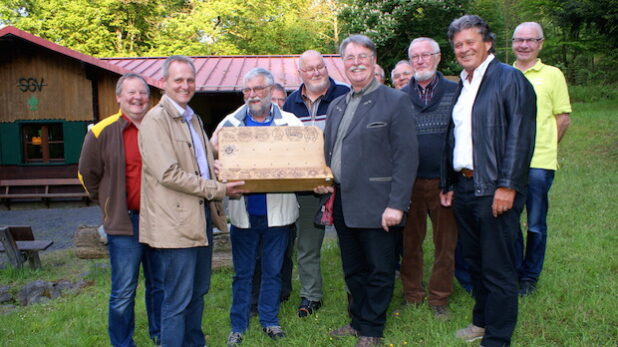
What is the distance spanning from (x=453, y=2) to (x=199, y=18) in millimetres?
13397

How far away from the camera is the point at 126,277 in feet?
11.4

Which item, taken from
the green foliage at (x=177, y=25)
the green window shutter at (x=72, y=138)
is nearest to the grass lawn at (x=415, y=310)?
the green window shutter at (x=72, y=138)

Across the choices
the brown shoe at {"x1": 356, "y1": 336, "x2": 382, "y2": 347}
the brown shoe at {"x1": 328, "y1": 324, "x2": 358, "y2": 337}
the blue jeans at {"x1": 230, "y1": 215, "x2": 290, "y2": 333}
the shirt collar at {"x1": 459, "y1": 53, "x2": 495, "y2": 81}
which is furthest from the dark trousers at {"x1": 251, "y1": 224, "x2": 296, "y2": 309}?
the shirt collar at {"x1": 459, "y1": 53, "x2": 495, "y2": 81}

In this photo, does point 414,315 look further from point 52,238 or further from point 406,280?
point 52,238

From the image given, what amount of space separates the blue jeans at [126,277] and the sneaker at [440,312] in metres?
2.26

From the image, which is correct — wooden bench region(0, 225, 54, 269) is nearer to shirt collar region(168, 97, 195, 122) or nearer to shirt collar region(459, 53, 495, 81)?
shirt collar region(168, 97, 195, 122)

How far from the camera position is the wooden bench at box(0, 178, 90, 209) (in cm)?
1334

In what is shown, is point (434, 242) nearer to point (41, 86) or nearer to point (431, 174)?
point (431, 174)

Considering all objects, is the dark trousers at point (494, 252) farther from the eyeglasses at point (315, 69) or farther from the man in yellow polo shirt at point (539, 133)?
the eyeglasses at point (315, 69)

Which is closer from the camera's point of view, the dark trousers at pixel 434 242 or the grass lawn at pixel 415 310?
the grass lawn at pixel 415 310

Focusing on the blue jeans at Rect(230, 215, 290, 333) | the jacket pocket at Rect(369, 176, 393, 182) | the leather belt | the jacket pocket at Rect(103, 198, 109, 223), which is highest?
the leather belt

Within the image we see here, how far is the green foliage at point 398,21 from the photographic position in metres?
21.5

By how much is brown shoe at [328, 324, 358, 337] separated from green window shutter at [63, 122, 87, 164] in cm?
1182

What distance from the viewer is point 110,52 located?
26078 mm
